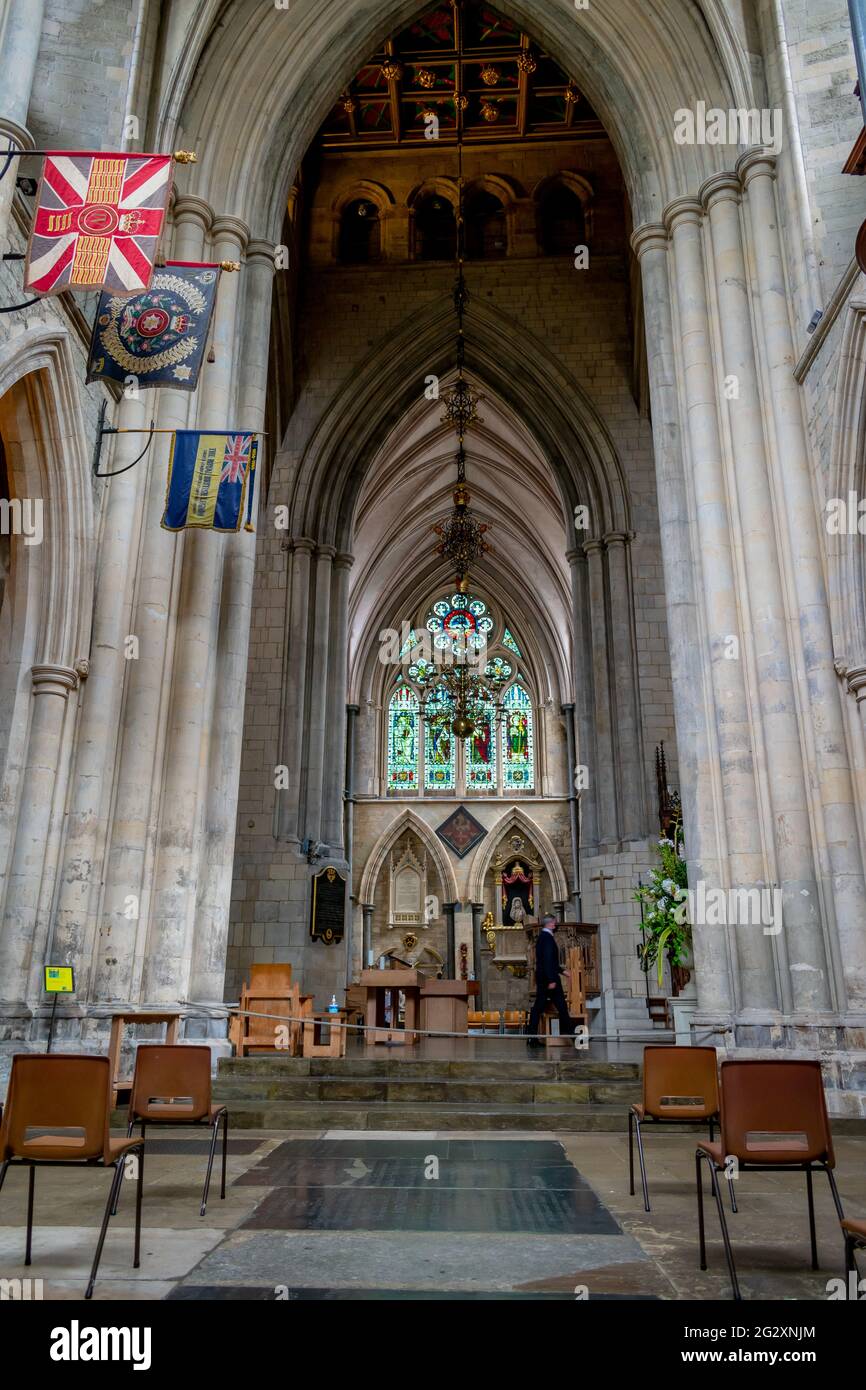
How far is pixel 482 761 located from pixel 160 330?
19.4 m

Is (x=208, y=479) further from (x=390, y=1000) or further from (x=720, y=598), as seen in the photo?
(x=390, y=1000)

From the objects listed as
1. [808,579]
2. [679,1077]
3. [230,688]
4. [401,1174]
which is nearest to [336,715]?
[230,688]

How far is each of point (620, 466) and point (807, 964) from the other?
10.4 meters

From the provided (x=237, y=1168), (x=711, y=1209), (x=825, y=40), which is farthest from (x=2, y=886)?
(x=825, y=40)

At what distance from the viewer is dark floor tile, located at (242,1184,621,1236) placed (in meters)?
3.54

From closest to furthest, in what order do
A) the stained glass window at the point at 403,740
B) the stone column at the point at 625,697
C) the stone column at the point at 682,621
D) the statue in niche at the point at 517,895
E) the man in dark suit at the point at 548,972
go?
the stone column at the point at 682,621 < the man in dark suit at the point at 548,972 < the stone column at the point at 625,697 < the statue in niche at the point at 517,895 < the stained glass window at the point at 403,740

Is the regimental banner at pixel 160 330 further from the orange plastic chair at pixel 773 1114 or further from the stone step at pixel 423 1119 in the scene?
the orange plastic chair at pixel 773 1114

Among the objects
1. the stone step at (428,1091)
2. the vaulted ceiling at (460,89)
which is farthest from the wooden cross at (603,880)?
the vaulted ceiling at (460,89)

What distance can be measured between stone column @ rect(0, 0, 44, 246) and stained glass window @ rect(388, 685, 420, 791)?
2034cm

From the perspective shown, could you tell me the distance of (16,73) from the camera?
660 cm

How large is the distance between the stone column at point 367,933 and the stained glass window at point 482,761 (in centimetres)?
393

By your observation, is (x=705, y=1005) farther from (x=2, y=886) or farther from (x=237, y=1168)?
(x=2, y=886)

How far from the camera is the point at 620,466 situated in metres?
16.3

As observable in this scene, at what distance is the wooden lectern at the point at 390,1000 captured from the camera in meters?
11.0
